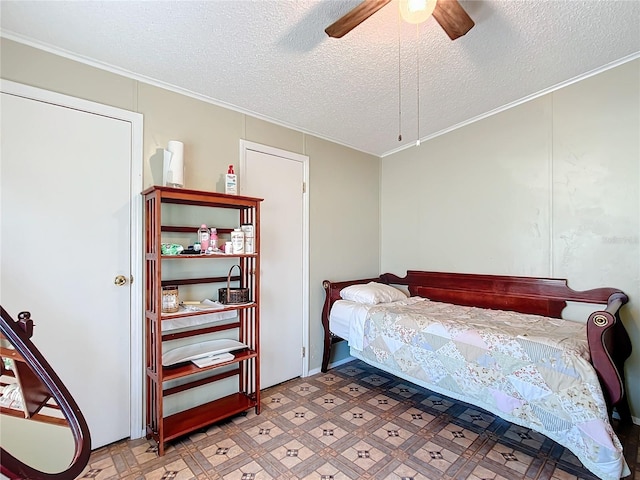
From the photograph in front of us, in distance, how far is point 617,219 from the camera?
218 centimetres

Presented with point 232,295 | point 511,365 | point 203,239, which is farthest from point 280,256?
point 511,365

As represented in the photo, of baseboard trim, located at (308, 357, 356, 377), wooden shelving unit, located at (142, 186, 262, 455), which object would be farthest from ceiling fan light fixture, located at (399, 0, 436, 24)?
baseboard trim, located at (308, 357, 356, 377)

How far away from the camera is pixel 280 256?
9.43 ft

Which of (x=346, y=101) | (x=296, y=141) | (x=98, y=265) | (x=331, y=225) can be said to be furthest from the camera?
(x=331, y=225)

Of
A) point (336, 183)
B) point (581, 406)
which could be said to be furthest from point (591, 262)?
point (336, 183)

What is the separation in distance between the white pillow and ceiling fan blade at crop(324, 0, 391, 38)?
2.10 m

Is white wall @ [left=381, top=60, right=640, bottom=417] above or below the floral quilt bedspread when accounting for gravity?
above

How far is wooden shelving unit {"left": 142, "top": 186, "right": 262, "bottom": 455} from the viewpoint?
1.91 m

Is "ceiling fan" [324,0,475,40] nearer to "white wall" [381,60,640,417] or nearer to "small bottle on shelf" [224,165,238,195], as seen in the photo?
"small bottle on shelf" [224,165,238,195]

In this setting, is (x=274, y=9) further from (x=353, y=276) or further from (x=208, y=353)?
(x=353, y=276)

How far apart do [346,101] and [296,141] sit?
69 centimetres

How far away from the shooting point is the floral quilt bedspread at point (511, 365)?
5.04 ft

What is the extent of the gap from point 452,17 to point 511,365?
73.5 inches

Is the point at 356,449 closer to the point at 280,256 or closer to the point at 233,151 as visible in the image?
the point at 280,256
